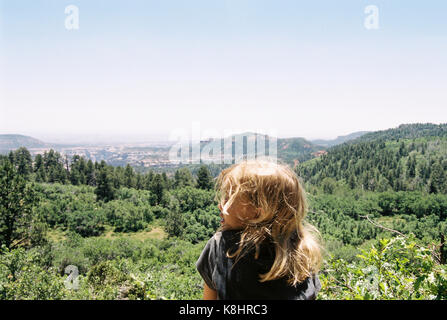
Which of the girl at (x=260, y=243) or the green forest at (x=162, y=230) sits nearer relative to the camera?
the girl at (x=260, y=243)

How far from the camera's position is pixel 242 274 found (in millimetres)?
1101

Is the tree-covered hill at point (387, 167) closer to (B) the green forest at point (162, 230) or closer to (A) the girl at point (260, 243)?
(B) the green forest at point (162, 230)

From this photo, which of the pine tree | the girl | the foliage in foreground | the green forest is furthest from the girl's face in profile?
the pine tree

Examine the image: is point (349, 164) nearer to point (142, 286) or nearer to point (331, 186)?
point (331, 186)

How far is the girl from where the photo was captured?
3.63 ft

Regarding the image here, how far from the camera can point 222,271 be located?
112cm

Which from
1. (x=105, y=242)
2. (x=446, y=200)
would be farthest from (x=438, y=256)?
(x=446, y=200)

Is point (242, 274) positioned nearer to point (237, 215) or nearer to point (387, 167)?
point (237, 215)

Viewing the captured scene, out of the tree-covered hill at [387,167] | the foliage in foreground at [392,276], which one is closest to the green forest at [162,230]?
the foliage in foreground at [392,276]

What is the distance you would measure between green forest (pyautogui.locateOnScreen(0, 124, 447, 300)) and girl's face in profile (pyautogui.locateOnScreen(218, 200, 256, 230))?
466mm

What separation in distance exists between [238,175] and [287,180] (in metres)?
0.21

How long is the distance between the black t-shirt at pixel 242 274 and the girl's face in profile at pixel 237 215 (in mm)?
32

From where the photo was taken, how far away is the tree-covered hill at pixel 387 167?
2532 inches
